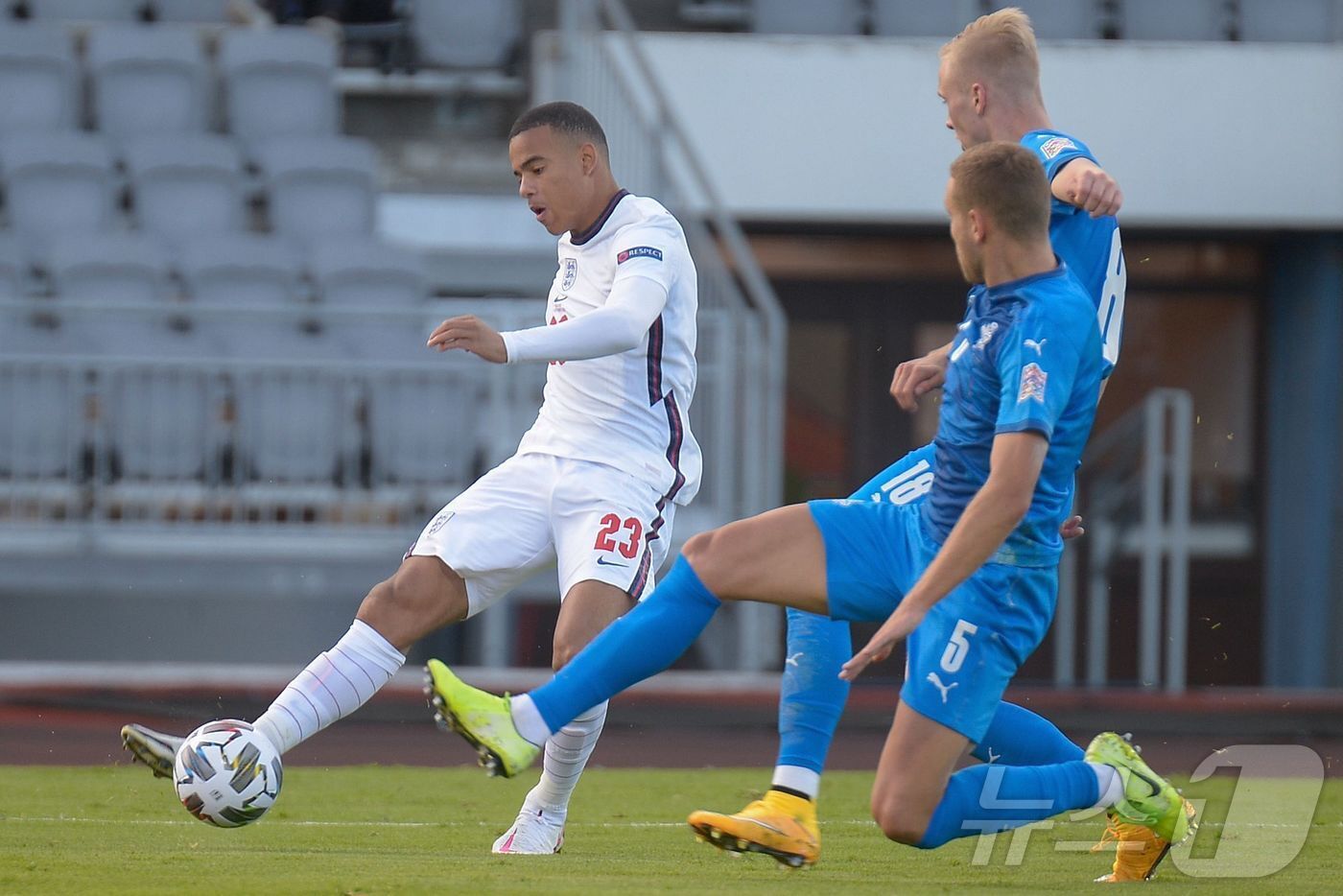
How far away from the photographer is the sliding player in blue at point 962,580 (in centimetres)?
407

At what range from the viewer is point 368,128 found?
14094 millimetres

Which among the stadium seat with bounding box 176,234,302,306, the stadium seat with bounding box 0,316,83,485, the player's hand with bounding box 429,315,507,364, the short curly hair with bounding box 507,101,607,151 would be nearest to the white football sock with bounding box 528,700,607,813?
the player's hand with bounding box 429,315,507,364

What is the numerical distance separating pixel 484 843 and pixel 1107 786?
190 centimetres

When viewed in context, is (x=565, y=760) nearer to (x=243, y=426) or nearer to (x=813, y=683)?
(x=813, y=683)

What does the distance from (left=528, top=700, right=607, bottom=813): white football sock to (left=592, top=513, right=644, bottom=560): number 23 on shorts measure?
43 centimetres

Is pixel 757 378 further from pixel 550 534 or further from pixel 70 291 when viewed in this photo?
pixel 550 534

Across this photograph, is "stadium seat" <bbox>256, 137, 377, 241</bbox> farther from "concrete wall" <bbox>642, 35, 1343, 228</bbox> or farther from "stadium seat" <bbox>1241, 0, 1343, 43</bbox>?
"stadium seat" <bbox>1241, 0, 1343, 43</bbox>

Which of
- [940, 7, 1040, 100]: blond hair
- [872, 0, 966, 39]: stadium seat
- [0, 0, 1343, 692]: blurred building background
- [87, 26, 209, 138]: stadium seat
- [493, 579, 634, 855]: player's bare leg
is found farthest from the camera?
[872, 0, 966, 39]: stadium seat

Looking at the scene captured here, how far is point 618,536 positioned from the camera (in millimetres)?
5102

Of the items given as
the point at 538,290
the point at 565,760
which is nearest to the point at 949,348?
the point at 565,760

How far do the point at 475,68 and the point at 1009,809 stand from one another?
10.5 metres

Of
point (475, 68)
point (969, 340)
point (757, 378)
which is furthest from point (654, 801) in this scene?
point (475, 68)

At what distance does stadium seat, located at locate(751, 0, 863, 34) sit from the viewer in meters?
14.1

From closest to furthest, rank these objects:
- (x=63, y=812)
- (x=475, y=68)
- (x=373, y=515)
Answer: (x=63, y=812) → (x=373, y=515) → (x=475, y=68)
